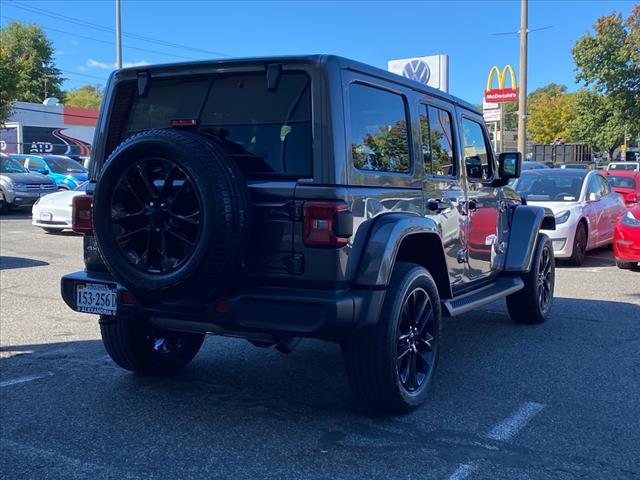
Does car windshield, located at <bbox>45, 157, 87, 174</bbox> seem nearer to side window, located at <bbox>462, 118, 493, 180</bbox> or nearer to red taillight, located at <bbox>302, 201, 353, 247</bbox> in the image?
side window, located at <bbox>462, 118, 493, 180</bbox>

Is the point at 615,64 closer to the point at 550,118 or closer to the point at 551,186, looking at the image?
the point at 551,186

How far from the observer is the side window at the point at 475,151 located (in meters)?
5.96

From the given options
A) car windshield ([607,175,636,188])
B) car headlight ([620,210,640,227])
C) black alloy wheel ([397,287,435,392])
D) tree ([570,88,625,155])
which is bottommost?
black alloy wheel ([397,287,435,392])

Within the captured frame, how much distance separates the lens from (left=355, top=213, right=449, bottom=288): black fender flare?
397cm

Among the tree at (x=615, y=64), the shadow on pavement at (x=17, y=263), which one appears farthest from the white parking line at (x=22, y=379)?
the tree at (x=615, y=64)

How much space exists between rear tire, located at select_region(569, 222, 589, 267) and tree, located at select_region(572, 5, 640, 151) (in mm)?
27581

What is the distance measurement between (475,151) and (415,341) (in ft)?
7.58

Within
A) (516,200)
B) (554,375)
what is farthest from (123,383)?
(516,200)

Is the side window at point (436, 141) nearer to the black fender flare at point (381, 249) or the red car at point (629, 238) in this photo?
the black fender flare at point (381, 249)

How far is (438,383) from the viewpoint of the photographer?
16.9 ft

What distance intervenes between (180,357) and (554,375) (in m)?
2.84

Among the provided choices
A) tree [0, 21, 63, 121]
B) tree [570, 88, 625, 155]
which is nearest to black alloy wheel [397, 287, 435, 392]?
tree [570, 88, 625, 155]

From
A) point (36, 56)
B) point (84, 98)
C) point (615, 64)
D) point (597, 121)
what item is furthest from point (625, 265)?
point (84, 98)

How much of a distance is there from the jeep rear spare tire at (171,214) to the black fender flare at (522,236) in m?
3.54
